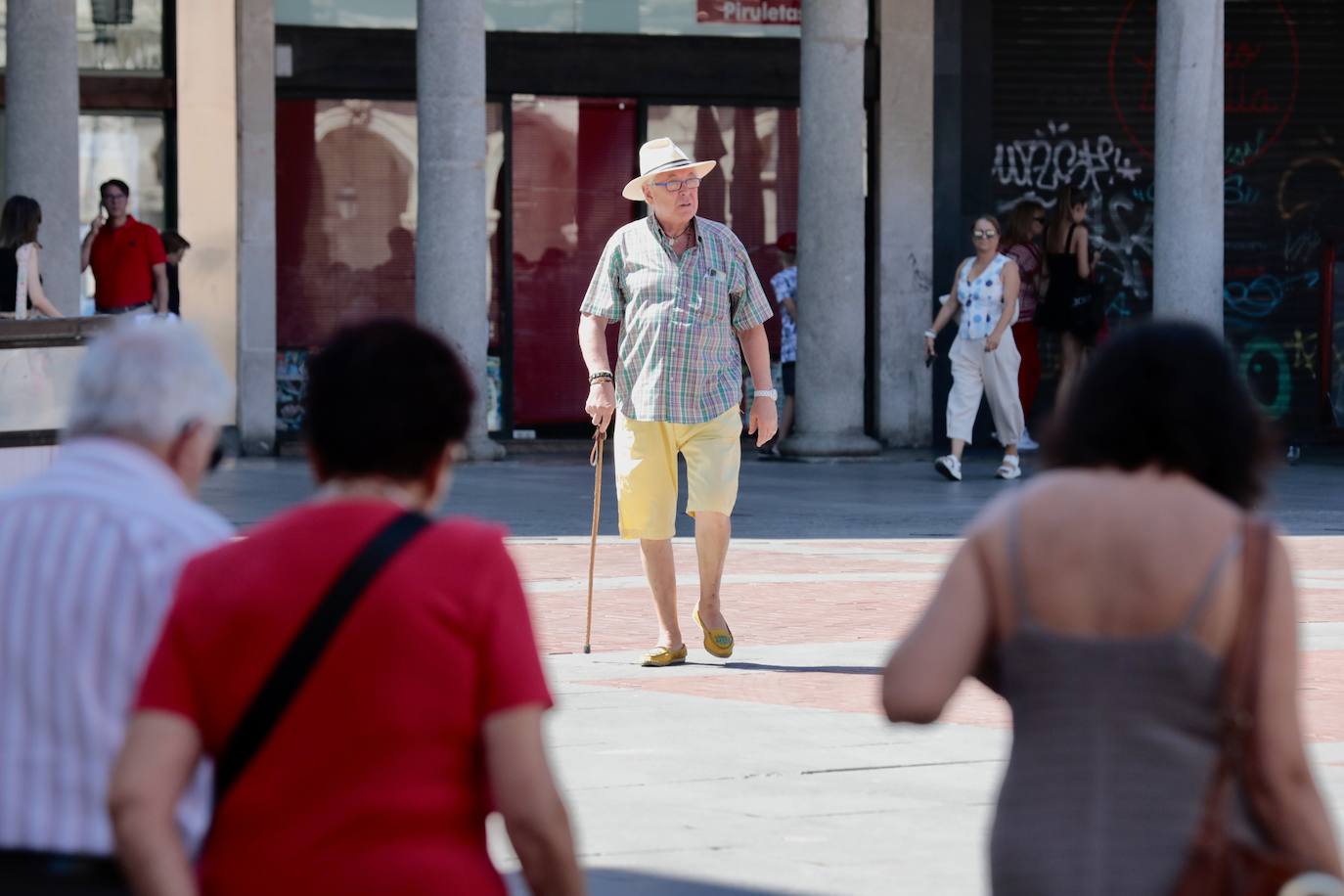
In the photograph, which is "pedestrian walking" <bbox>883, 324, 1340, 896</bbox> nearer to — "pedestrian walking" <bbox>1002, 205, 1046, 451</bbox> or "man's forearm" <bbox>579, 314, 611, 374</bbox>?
"man's forearm" <bbox>579, 314, 611, 374</bbox>

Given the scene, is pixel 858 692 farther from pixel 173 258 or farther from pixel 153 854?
pixel 173 258

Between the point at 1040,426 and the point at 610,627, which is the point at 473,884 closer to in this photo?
the point at 1040,426

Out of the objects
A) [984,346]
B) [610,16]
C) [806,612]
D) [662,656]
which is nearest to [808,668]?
[662,656]

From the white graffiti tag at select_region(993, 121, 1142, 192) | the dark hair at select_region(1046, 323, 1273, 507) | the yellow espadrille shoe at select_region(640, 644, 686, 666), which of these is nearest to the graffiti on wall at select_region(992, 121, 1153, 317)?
the white graffiti tag at select_region(993, 121, 1142, 192)

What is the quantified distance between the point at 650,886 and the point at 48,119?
12018mm

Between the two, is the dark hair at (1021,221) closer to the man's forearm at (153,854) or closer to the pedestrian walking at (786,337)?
the pedestrian walking at (786,337)

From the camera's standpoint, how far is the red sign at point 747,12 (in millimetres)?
19719

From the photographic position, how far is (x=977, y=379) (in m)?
16.0

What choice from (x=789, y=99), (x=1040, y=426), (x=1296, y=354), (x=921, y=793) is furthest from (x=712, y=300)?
(x=1296, y=354)

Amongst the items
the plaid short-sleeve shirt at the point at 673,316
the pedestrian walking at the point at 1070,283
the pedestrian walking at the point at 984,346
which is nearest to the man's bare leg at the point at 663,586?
the plaid short-sleeve shirt at the point at 673,316

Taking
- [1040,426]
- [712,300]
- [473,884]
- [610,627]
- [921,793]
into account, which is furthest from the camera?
[610,627]

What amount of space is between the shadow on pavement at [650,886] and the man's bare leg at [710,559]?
11.0ft

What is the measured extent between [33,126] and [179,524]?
44.6 feet

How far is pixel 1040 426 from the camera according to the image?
10.7 ft
